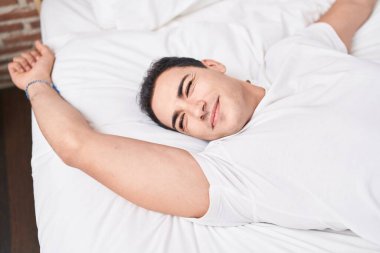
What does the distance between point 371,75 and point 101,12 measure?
92 cm

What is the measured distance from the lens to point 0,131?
1.84 metres

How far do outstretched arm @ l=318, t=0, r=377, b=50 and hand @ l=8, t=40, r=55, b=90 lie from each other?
905 millimetres

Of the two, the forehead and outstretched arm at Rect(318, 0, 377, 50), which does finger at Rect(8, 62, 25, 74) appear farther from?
outstretched arm at Rect(318, 0, 377, 50)

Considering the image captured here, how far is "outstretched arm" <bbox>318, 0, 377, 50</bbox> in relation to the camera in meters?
1.22

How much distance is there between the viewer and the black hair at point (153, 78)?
3.62 feet

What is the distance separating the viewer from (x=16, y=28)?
5.95 feet

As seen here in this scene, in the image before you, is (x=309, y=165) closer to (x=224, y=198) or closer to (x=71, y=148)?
(x=224, y=198)

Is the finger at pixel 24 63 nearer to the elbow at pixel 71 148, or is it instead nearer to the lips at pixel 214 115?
the elbow at pixel 71 148

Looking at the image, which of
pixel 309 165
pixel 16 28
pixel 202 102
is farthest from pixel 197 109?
pixel 16 28

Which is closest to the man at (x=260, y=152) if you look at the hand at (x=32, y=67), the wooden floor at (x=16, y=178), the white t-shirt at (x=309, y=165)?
the white t-shirt at (x=309, y=165)

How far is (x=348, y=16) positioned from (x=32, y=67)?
41.2 inches

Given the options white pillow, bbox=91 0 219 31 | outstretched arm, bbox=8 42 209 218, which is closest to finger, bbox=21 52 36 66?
white pillow, bbox=91 0 219 31

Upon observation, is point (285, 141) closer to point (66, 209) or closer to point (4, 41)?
point (66, 209)

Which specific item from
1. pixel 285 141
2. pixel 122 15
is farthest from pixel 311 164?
pixel 122 15
